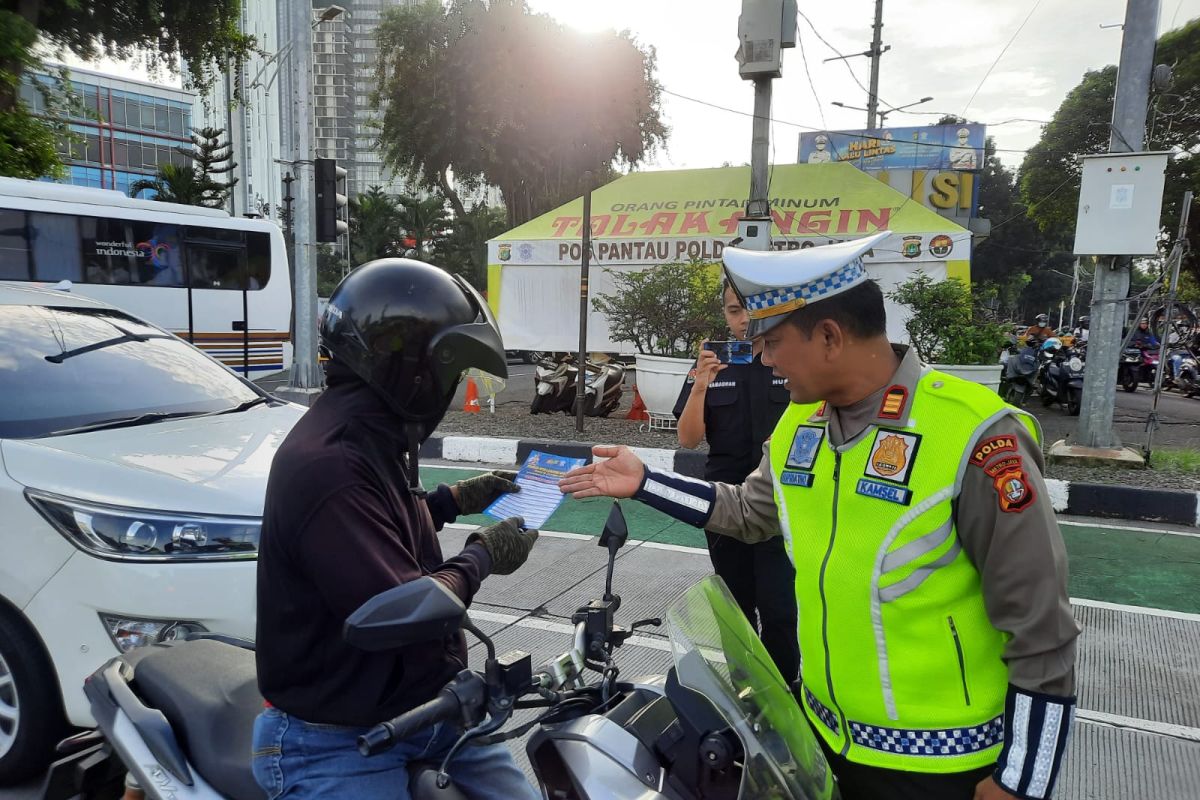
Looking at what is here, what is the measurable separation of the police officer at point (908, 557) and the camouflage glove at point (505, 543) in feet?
1.75

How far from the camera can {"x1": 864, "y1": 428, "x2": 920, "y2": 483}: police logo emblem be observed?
1.41 m

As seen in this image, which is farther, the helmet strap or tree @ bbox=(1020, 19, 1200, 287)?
tree @ bbox=(1020, 19, 1200, 287)

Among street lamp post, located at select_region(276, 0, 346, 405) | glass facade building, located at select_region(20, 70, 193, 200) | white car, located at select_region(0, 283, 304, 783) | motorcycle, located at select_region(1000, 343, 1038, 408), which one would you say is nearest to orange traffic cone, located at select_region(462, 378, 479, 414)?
street lamp post, located at select_region(276, 0, 346, 405)

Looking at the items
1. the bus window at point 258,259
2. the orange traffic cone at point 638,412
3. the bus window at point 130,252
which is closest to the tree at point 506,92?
the bus window at point 258,259

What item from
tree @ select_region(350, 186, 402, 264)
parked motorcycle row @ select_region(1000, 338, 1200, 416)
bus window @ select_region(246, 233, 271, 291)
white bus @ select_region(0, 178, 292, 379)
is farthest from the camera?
tree @ select_region(350, 186, 402, 264)

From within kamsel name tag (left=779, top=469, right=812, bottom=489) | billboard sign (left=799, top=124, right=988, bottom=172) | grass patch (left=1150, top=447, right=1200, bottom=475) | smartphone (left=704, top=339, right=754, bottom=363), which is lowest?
grass patch (left=1150, top=447, right=1200, bottom=475)

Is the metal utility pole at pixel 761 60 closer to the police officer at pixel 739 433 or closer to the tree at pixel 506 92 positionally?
the police officer at pixel 739 433

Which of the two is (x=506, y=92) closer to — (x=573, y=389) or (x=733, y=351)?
(x=573, y=389)

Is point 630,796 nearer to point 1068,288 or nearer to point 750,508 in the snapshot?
point 750,508

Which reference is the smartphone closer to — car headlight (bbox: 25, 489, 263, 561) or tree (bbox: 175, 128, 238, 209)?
car headlight (bbox: 25, 489, 263, 561)

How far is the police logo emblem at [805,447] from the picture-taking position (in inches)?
63.0

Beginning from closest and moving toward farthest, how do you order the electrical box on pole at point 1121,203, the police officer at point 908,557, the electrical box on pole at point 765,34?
the police officer at point 908,557, the electrical box on pole at point 1121,203, the electrical box on pole at point 765,34

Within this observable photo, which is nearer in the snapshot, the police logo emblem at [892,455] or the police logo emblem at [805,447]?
the police logo emblem at [892,455]

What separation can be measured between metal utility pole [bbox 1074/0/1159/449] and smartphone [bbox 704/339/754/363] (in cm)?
594
